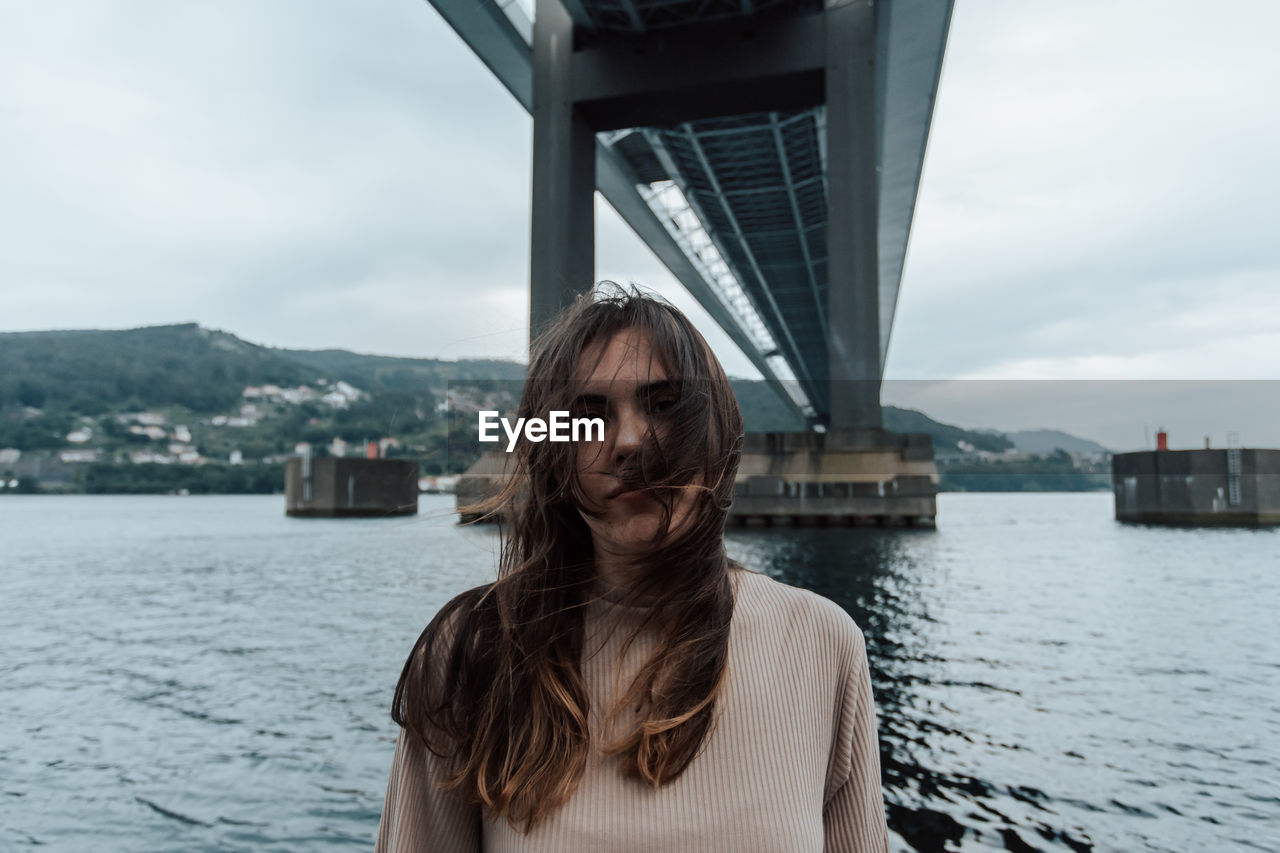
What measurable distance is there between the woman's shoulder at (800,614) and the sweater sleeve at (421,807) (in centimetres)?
36

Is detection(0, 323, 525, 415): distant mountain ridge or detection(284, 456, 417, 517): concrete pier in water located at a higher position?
detection(0, 323, 525, 415): distant mountain ridge

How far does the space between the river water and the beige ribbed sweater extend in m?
0.31

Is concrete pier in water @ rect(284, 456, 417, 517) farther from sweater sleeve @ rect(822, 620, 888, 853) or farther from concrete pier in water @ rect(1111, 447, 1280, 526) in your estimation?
sweater sleeve @ rect(822, 620, 888, 853)

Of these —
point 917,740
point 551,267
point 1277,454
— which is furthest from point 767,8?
point 917,740

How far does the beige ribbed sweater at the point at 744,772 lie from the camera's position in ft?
2.48

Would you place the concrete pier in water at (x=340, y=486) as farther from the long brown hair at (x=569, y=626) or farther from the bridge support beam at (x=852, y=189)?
the long brown hair at (x=569, y=626)

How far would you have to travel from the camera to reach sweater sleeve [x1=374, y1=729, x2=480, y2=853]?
2.69ft

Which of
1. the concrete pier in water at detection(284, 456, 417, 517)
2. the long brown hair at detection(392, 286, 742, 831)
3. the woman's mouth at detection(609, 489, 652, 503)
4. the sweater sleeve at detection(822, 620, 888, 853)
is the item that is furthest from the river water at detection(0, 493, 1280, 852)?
the concrete pier in water at detection(284, 456, 417, 517)

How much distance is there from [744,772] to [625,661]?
0.52ft

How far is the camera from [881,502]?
62.7ft

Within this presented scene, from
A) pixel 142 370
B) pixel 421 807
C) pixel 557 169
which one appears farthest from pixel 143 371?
pixel 421 807

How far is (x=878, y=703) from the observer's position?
4875 millimetres

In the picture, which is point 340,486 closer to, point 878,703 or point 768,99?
point 768,99

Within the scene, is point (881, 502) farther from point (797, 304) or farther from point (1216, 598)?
point (797, 304)
